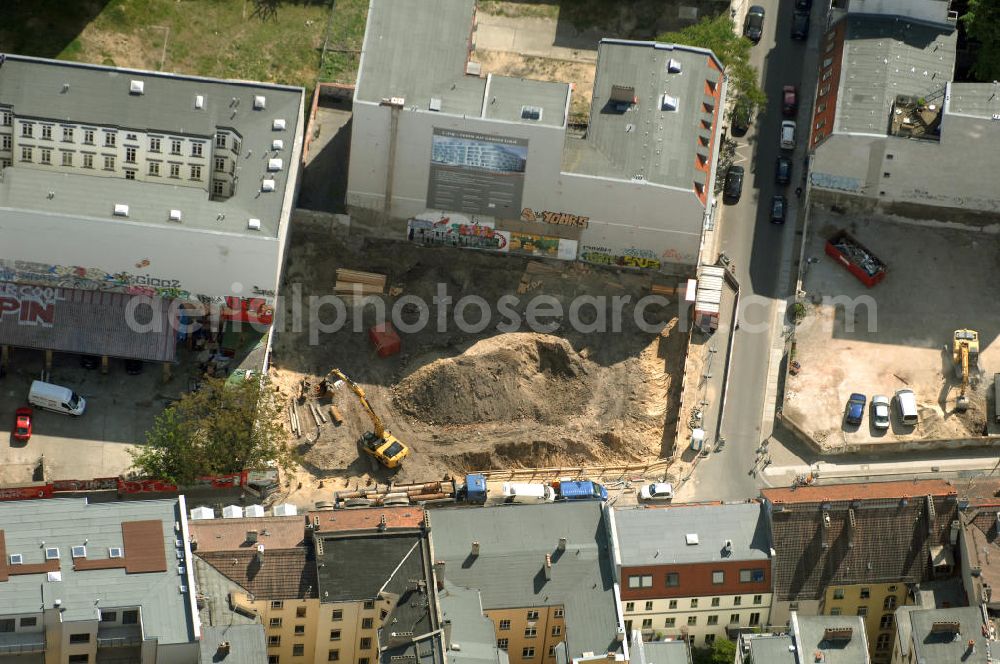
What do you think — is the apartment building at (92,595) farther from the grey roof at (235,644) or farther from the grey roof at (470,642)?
the grey roof at (470,642)

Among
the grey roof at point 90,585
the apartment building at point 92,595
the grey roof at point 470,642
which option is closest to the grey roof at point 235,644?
the apartment building at point 92,595

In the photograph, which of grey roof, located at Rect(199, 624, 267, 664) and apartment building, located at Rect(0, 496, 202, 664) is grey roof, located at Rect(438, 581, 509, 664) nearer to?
grey roof, located at Rect(199, 624, 267, 664)

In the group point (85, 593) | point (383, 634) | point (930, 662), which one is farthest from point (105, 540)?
point (930, 662)

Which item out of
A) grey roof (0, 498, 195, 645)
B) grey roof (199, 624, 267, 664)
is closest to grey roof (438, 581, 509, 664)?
grey roof (199, 624, 267, 664)

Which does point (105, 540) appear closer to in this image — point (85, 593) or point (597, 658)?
point (85, 593)

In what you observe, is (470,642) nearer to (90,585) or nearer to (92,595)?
(92,595)

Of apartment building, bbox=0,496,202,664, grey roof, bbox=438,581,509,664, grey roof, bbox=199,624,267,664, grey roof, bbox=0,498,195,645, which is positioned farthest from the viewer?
grey roof, bbox=438,581,509,664
